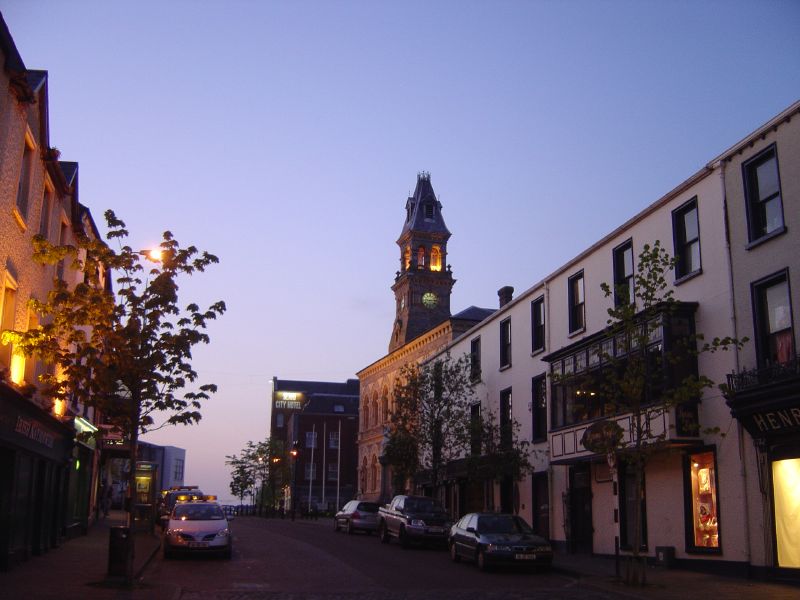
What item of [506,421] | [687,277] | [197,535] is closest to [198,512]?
[197,535]

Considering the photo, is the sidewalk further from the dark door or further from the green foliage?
the dark door

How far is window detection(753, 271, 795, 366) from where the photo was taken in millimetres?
17859

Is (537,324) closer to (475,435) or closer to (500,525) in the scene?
(475,435)

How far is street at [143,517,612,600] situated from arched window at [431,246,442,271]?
4817 cm

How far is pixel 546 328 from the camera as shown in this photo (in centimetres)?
2973

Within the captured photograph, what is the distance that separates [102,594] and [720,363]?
14.5 metres

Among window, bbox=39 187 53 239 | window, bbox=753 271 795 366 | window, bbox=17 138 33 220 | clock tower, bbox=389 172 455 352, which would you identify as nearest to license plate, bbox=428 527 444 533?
window, bbox=753 271 795 366

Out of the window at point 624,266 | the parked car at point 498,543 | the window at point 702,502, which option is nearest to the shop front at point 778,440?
the window at point 702,502

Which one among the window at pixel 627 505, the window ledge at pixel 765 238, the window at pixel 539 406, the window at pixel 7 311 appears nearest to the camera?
the window at pixel 7 311

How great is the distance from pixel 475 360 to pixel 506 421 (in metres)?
5.18

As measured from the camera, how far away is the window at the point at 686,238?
21.7 meters

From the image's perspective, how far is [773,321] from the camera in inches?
727

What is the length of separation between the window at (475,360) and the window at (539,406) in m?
6.08

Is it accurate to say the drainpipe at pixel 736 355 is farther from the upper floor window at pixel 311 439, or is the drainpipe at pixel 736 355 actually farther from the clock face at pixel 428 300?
the upper floor window at pixel 311 439
